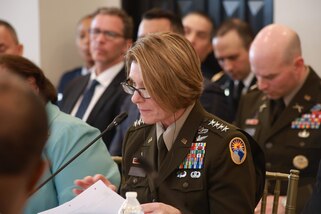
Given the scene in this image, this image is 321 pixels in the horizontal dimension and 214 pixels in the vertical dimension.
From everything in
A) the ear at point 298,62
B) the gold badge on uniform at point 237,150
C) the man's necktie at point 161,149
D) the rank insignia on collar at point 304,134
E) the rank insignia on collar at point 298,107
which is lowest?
the rank insignia on collar at point 304,134

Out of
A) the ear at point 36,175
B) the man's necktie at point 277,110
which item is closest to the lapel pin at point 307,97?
the man's necktie at point 277,110

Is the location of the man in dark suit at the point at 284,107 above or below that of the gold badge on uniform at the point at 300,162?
→ above

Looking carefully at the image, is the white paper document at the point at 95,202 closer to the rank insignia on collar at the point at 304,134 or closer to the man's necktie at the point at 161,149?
the man's necktie at the point at 161,149

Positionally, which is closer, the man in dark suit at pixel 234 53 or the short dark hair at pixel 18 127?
the short dark hair at pixel 18 127

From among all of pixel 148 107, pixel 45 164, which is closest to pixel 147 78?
pixel 148 107

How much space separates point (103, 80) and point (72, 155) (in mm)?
1534

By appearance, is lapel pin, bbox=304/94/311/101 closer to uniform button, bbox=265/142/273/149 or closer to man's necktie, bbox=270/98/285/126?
man's necktie, bbox=270/98/285/126

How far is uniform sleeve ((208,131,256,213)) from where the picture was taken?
6.62 feet

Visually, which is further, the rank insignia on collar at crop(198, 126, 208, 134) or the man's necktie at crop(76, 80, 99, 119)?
the man's necktie at crop(76, 80, 99, 119)

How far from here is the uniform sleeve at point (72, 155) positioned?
91.4 inches

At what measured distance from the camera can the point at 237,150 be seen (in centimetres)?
207

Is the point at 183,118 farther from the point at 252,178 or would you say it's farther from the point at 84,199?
the point at 84,199

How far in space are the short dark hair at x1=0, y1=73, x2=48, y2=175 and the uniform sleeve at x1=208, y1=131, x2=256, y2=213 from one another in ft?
3.53

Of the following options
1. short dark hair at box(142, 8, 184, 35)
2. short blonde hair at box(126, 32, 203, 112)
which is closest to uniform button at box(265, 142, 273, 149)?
short dark hair at box(142, 8, 184, 35)
